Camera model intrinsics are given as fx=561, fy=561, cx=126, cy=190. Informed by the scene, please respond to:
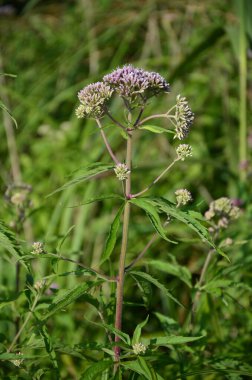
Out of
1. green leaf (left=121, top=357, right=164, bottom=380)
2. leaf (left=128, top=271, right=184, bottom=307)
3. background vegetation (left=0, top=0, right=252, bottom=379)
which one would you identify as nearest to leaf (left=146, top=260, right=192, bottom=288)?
background vegetation (left=0, top=0, right=252, bottom=379)

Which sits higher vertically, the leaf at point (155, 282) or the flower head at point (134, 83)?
the flower head at point (134, 83)

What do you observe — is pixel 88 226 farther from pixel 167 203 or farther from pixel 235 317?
pixel 167 203

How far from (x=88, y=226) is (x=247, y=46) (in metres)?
1.29

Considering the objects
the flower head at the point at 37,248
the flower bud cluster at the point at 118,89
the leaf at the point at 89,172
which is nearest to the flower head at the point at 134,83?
the flower bud cluster at the point at 118,89

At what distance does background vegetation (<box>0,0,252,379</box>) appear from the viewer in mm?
1929

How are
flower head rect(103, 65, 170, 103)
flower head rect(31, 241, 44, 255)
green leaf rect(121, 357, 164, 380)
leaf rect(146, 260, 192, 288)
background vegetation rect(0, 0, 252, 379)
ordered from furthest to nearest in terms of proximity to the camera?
background vegetation rect(0, 0, 252, 379) < leaf rect(146, 260, 192, 288) < flower head rect(103, 65, 170, 103) < flower head rect(31, 241, 44, 255) < green leaf rect(121, 357, 164, 380)

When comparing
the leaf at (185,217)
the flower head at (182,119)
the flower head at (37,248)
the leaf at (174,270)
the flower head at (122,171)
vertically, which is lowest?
the leaf at (174,270)

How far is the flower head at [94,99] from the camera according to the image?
54.1 inches

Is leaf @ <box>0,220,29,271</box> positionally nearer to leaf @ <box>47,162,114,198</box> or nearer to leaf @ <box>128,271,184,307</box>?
leaf @ <box>47,162,114,198</box>

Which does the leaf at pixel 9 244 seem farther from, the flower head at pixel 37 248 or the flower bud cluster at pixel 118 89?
the flower bud cluster at pixel 118 89

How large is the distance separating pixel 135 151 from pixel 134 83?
6.65ft

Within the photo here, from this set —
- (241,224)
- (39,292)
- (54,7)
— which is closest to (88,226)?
(241,224)

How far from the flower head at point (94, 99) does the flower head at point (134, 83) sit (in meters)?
0.03

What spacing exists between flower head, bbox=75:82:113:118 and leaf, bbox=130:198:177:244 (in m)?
0.25
